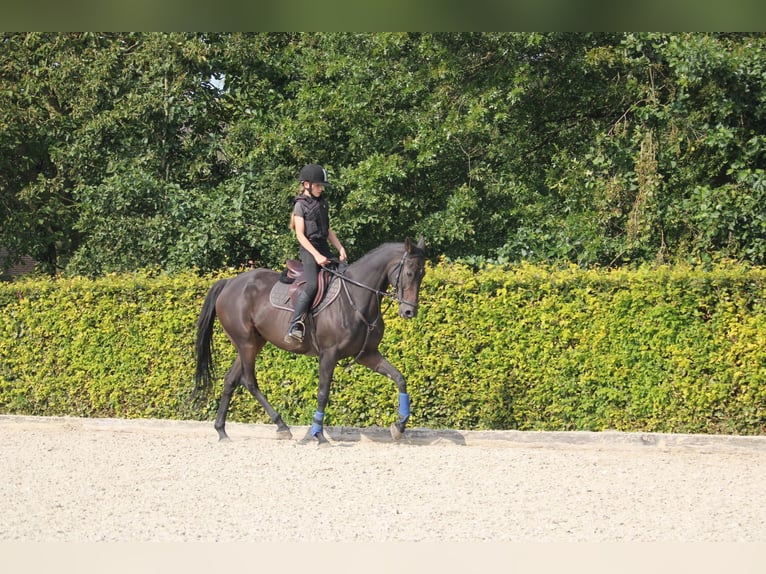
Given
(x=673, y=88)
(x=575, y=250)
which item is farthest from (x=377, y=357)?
(x=673, y=88)

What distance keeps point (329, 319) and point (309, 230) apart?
988mm

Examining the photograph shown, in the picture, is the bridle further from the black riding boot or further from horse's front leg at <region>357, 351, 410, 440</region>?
horse's front leg at <region>357, 351, 410, 440</region>

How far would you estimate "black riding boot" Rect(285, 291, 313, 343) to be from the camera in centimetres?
907

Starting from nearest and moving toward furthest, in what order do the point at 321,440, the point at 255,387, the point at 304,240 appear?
the point at 304,240 → the point at 321,440 → the point at 255,387

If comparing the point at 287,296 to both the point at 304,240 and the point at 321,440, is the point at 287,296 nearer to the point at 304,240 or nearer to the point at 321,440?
the point at 304,240

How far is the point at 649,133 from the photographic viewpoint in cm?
1384

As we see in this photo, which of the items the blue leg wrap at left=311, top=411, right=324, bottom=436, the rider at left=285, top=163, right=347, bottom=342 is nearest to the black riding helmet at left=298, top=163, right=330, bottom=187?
the rider at left=285, top=163, right=347, bottom=342

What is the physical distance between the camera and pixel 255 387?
390 inches

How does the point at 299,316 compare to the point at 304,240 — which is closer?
the point at 304,240

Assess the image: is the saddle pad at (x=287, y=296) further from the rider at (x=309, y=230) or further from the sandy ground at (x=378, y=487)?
the sandy ground at (x=378, y=487)

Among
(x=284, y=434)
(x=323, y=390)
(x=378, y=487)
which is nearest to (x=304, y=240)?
(x=323, y=390)

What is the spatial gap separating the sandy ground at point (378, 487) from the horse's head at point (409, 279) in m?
1.57

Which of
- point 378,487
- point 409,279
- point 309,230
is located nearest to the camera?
point 378,487

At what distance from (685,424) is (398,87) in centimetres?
780
